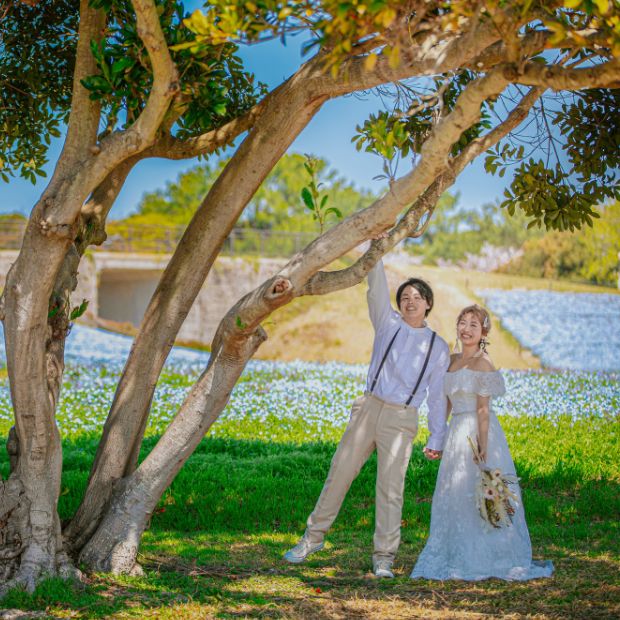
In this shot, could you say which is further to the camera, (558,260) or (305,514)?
(558,260)

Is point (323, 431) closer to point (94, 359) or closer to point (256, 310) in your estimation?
point (256, 310)

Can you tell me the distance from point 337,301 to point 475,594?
20.1m

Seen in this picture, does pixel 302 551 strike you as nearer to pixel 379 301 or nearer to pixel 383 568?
pixel 383 568

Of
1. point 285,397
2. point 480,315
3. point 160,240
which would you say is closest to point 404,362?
point 480,315

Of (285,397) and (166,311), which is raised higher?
(166,311)

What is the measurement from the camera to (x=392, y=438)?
213 inches

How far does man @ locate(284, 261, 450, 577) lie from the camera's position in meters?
5.40

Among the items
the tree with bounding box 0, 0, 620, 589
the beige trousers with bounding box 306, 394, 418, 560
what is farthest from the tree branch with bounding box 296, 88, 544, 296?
the beige trousers with bounding box 306, 394, 418, 560

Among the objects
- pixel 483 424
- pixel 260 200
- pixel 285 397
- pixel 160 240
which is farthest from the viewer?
pixel 260 200

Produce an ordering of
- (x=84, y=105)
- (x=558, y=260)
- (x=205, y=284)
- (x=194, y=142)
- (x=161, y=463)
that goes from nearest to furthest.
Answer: (x=84, y=105) → (x=161, y=463) → (x=194, y=142) → (x=205, y=284) → (x=558, y=260)

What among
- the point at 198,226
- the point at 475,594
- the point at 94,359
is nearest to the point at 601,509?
the point at 475,594

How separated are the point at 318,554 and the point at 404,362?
164 cm

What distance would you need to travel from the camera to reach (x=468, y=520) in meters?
5.44

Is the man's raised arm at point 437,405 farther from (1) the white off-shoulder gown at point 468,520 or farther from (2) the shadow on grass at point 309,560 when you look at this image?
(2) the shadow on grass at point 309,560
